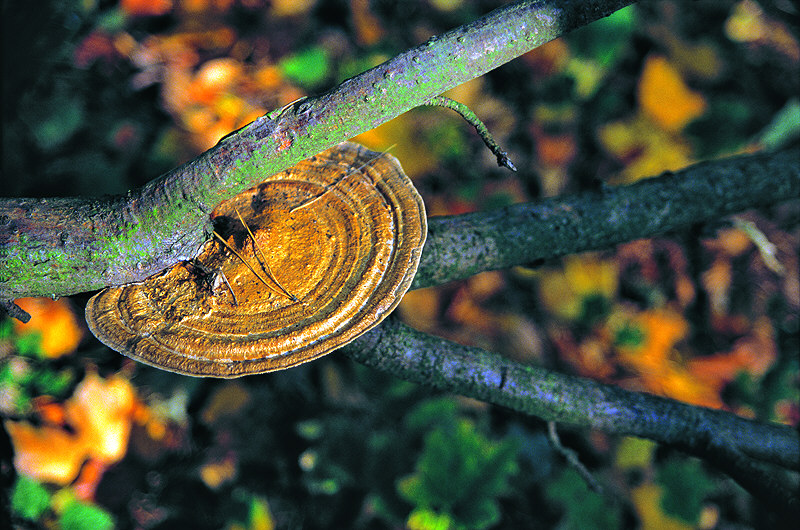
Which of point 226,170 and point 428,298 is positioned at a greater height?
point 226,170

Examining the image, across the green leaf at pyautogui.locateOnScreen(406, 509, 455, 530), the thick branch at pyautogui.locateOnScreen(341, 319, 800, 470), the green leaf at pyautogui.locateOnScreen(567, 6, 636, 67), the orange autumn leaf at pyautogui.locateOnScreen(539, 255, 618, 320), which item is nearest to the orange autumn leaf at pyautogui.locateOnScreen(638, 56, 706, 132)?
the green leaf at pyautogui.locateOnScreen(567, 6, 636, 67)

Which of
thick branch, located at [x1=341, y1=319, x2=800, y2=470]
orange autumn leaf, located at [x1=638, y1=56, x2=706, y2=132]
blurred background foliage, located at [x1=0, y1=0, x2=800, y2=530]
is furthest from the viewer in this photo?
orange autumn leaf, located at [x1=638, y1=56, x2=706, y2=132]

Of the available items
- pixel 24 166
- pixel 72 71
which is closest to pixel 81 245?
pixel 24 166

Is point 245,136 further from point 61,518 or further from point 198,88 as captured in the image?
point 198,88

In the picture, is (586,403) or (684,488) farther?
(684,488)

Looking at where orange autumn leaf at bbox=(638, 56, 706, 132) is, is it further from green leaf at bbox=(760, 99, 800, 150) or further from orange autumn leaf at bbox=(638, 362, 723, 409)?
orange autumn leaf at bbox=(638, 362, 723, 409)

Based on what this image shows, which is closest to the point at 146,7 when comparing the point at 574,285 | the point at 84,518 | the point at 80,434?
the point at 80,434

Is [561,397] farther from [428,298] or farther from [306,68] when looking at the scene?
[306,68]
